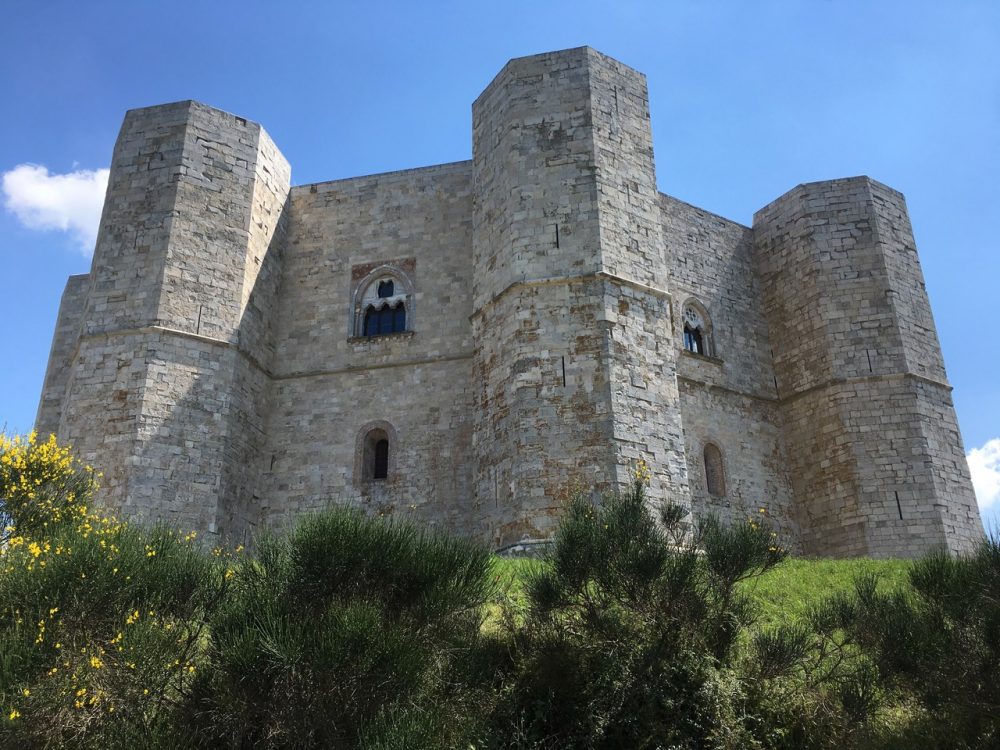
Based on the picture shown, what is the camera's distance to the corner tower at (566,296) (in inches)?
487

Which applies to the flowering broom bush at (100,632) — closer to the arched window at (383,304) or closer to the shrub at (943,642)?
the shrub at (943,642)

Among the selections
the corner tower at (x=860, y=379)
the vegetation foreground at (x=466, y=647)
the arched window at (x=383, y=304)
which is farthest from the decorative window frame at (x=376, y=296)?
the vegetation foreground at (x=466, y=647)

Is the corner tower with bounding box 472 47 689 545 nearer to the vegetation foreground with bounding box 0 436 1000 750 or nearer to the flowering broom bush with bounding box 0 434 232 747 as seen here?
the vegetation foreground with bounding box 0 436 1000 750

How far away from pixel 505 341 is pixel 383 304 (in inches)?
143

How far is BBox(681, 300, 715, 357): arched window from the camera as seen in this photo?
659 inches

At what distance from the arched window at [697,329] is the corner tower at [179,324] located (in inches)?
296

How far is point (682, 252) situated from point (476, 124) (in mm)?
4491

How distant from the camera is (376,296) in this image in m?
16.4

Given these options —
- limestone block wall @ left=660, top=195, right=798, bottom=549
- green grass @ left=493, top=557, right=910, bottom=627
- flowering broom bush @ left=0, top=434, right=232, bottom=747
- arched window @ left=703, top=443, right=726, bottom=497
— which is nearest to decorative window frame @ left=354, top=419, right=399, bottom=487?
green grass @ left=493, top=557, right=910, bottom=627

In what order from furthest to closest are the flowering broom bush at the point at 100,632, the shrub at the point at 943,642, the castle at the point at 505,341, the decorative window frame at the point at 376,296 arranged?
the decorative window frame at the point at 376,296
the castle at the point at 505,341
the flowering broom bush at the point at 100,632
the shrub at the point at 943,642

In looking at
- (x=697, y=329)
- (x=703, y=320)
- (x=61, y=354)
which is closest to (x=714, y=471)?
(x=697, y=329)

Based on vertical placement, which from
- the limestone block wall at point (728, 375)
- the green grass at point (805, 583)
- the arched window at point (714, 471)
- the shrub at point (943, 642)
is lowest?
the shrub at point (943, 642)

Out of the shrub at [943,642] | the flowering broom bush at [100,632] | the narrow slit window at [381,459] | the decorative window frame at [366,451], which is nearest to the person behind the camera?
the shrub at [943,642]

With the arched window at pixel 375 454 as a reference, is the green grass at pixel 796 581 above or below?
below
